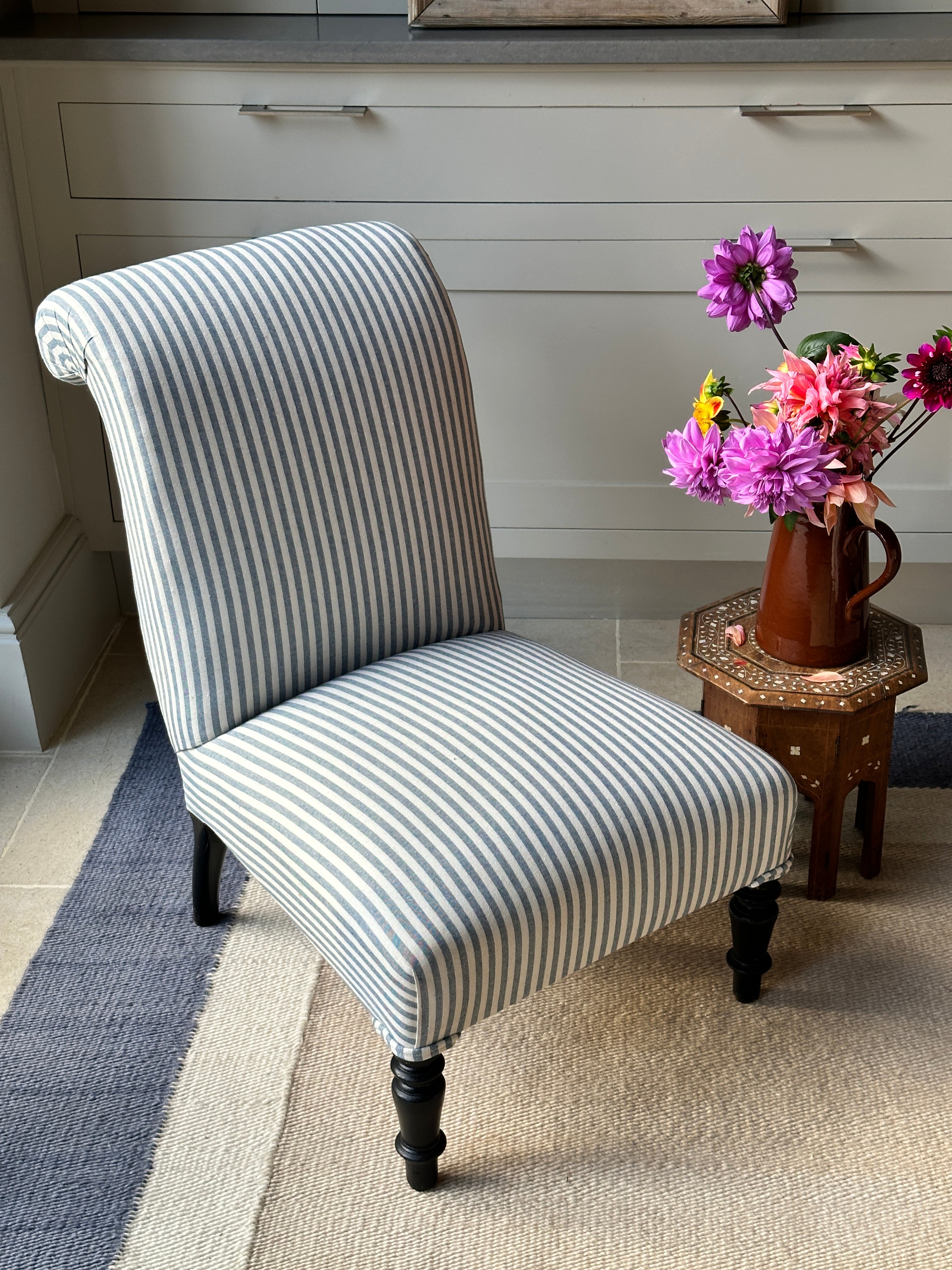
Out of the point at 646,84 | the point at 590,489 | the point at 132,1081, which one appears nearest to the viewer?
the point at 132,1081

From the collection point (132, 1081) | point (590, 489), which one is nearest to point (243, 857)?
point (132, 1081)

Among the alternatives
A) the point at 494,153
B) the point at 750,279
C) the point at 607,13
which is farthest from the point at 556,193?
the point at 750,279

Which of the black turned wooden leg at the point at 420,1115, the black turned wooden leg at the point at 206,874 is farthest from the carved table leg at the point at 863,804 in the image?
the black turned wooden leg at the point at 206,874

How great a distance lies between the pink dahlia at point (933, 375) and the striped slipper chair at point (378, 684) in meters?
0.44

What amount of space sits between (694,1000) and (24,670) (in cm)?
114

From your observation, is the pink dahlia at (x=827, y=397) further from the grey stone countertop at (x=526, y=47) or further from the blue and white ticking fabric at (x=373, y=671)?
the grey stone countertop at (x=526, y=47)

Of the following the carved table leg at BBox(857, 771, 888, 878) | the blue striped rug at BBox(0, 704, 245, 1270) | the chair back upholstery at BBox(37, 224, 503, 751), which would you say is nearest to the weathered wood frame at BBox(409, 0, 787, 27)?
the chair back upholstery at BBox(37, 224, 503, 751)

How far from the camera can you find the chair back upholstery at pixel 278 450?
4.17 ft

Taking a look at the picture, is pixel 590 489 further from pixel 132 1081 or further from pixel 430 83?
pixel 132 1081

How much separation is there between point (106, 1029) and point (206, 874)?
22 cm

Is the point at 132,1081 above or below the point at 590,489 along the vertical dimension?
below

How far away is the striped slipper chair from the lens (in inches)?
43.5

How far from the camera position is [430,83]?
1804 mm

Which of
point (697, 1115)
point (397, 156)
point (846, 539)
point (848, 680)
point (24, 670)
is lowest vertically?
point (697, 1115)
